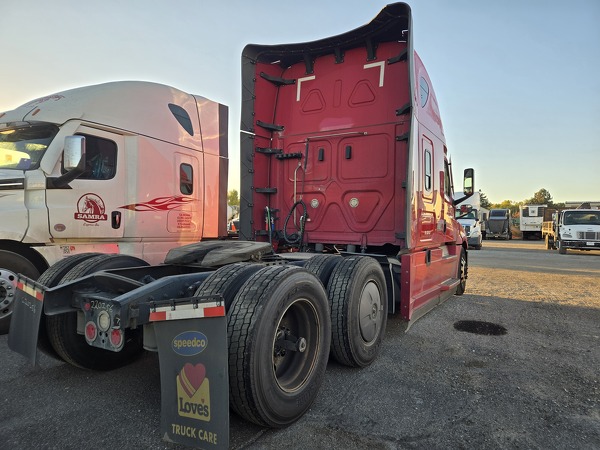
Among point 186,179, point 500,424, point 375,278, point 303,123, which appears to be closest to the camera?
point 500,424

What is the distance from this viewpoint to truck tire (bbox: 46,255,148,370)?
10.5 feet

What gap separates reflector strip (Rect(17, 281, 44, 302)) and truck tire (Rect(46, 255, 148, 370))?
12.5 inches

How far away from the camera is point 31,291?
2.87m

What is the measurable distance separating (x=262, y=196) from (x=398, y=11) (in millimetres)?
3001

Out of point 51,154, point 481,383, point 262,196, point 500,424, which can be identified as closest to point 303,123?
point 262,196

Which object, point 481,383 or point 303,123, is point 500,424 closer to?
point 481,383

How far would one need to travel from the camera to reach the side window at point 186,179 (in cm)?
646

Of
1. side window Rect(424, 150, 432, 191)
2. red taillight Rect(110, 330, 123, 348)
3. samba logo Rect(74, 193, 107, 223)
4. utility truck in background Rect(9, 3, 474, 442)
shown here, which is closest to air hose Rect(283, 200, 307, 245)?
utility truck in background Rect(9, 3, 474, 442)

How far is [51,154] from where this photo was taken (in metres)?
5.05

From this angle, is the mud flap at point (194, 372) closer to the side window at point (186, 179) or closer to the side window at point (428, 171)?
the side window at point (428, 171)

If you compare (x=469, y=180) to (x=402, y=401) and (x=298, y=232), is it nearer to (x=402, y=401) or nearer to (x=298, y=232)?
(x=298, y=232)

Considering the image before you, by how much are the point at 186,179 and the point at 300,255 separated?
2.96 metres

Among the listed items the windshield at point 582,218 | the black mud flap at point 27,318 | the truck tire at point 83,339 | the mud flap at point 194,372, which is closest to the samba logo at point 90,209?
the truck tire at point 83,339

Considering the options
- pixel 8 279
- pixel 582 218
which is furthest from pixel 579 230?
pixel 8 279
